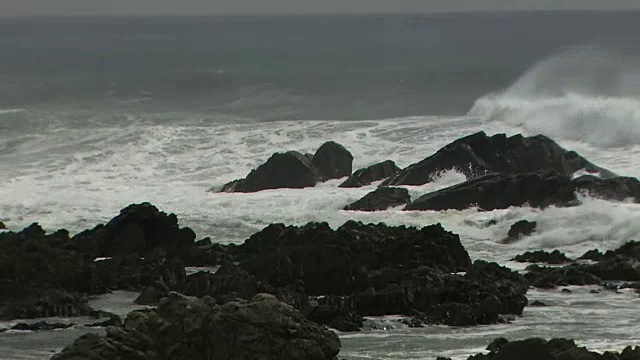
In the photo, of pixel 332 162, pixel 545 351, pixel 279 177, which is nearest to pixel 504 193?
pixel 279 177

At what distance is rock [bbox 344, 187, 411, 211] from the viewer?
1753 inches

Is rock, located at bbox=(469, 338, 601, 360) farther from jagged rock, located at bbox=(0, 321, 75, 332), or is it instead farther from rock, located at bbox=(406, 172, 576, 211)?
rock, located at bbox=(406, 172, 576, 211)

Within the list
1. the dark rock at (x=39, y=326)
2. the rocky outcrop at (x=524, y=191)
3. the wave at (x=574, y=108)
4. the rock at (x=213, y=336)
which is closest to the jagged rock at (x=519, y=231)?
the rocky outcrop at (x=524, y=191)

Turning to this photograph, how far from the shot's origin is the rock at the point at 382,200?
44.5 metres

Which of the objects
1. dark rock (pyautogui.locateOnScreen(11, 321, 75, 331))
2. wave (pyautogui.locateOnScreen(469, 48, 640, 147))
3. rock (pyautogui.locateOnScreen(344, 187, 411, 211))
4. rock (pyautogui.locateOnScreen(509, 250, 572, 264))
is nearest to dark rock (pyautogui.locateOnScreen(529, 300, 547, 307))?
rock (pyautogui.locateOnScreen(509, 250, 572, 264))

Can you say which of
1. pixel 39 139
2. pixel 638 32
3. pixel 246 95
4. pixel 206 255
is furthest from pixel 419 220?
pixel 638 32

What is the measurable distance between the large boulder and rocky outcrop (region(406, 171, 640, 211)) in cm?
668

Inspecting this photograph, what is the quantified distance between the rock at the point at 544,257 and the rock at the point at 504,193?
18.1ft

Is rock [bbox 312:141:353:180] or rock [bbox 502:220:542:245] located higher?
rock [bbox 312:141:353:180]

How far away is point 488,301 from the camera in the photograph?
28844mm

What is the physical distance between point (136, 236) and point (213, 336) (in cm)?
1656

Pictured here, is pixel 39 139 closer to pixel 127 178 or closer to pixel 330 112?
pixel 127 178

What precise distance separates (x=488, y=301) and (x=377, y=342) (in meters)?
3.02

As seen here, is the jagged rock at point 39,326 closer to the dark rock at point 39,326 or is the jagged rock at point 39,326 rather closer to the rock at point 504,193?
the dark rock at point 39,326
